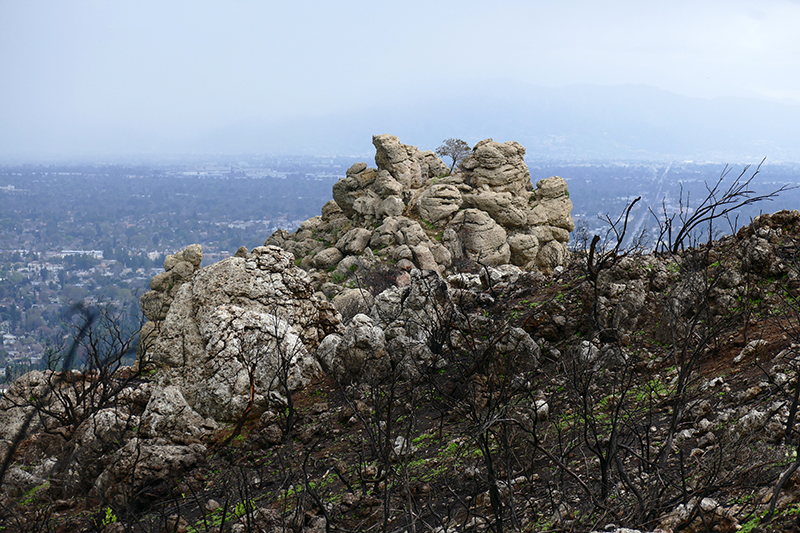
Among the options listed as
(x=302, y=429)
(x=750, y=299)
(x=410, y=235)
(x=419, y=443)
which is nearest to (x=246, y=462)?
(x=302, y=429)

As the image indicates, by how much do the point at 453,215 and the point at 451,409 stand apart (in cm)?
1856

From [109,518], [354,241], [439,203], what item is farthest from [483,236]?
[109,518]

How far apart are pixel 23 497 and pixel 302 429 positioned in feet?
11.8

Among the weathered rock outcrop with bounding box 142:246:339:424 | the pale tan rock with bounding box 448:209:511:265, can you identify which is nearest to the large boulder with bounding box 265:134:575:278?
the pale tan rock with bounding box 448:209:511:265

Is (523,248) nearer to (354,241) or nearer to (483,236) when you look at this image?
(483,236)

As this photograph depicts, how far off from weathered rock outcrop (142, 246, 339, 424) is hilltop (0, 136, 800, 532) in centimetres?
4

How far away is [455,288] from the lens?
1180 centimetres

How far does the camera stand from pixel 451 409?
723cm

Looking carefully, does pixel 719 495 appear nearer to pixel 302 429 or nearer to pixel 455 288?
pixel 302 429

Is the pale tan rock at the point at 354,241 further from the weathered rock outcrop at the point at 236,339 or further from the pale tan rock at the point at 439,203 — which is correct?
the weathered rock outcrop at the point at 236,339

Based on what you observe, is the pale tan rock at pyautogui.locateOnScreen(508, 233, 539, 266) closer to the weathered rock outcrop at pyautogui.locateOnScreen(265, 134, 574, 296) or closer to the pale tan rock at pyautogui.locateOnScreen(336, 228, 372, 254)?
the weathered rock outcrop at pyautogui.locateOnScreen(265, 134, 574, 296)

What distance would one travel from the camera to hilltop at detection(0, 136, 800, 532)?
4.61 m

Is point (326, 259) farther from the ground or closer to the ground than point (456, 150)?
closer to the ground

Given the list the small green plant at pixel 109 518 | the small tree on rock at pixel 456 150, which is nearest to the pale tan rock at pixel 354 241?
the small tree on rock at pixel 456 150
